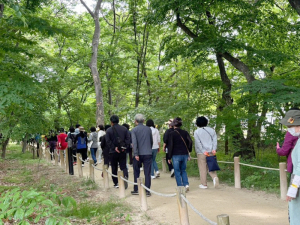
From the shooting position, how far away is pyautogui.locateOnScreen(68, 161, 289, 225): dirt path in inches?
219

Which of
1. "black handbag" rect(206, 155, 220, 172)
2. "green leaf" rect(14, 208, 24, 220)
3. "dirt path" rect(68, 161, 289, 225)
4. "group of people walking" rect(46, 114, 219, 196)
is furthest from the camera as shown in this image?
"black handbag" rect(206, 155, 220, 172)

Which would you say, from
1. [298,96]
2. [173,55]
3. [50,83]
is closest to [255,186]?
[298,96]

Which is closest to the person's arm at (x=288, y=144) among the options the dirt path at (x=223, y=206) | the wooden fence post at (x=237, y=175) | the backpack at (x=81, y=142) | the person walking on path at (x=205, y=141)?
the dirt path at (x=223, y=206)

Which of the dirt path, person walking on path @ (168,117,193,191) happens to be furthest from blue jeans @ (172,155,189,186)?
the dirt path

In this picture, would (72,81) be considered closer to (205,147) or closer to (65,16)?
(65,16)

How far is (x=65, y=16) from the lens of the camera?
72.3 feet

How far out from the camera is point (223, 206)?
21.1ft

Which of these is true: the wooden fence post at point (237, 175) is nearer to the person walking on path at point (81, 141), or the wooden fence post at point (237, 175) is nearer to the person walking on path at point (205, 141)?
the person walking on path at point (205, 141)

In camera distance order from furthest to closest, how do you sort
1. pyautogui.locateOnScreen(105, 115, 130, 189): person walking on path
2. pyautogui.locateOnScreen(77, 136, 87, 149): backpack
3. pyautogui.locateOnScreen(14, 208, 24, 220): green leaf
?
pyautogui.locateOnScreen(77, 136, 87, 149): backpack, pyautogui.locateOnScreen(105, 115, 130, 189): person walking on path, pyautogui.locateOnScreen(14, 208, 24, 220): green leaf

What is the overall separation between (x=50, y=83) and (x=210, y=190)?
1191cm

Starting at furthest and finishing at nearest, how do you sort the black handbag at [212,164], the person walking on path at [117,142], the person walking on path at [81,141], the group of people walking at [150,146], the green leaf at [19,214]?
the person walking on path at [81,141]
the person walking on path at [117,142]
the black handbag at [212,164]
the group of people walking at [150,146]
the green leaf at [19,214]

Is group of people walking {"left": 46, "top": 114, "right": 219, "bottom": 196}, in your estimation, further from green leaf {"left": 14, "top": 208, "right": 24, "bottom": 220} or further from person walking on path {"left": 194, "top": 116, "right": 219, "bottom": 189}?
green leaf {"left": 14, "top": 208, "right": 24, "bottom": 220}

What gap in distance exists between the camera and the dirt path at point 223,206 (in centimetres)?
555

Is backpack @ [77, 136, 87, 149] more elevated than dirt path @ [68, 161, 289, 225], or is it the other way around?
backpack @ [77, 136, 87, 149]
